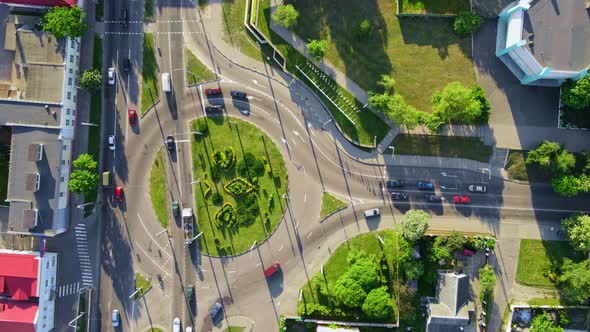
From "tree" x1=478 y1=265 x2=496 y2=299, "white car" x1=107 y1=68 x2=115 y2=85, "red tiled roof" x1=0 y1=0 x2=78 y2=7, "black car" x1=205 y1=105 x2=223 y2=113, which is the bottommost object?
"tree" x1=478 y1=265 x2=496 y2=299

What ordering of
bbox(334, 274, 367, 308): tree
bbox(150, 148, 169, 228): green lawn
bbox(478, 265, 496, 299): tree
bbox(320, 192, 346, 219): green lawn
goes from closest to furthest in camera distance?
bbox(334, 274, 367, 308): tree
bbox(478, 265, 496, 299): tree
bbox(320, 192, 346, 219): green lawn
bbox(150, 148, 169, 228): green lawn

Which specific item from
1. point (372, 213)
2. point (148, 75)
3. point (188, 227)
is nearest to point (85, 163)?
point (148, 75)

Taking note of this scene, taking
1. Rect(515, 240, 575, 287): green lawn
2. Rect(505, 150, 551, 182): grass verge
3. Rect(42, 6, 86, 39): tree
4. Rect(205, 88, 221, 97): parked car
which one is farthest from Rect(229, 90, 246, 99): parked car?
Rect(515, 240, 575, 287): green lawn

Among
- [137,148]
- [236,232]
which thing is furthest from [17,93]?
[236,232]

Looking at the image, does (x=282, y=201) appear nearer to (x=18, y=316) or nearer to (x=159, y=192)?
(x=159, y=192)

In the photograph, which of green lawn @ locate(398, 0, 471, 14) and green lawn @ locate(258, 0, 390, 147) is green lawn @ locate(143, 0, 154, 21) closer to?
green lawn @ locate(258, 0, 390, 147)

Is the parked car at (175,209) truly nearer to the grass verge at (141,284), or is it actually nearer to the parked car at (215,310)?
the grass verge at (141,284)
